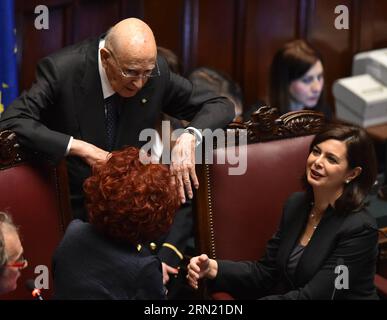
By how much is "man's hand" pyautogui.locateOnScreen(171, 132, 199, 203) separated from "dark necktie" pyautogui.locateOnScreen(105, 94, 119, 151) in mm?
258

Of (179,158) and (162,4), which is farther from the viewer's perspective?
(162,4)

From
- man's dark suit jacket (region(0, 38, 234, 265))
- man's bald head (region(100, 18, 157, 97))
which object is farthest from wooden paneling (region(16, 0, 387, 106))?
man's bald head (region(100, 18, 157, 97))

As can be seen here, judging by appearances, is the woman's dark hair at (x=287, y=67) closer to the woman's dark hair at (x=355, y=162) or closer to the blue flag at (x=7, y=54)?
the blue flag at (x=7, y=54)

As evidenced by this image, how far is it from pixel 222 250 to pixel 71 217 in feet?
1.53

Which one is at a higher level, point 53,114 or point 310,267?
point 53,114

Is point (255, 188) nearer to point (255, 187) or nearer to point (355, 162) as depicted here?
point (255, 187)

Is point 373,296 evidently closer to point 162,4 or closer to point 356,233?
point 356,233

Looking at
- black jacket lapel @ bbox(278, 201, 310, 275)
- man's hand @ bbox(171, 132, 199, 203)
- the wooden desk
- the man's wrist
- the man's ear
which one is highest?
the man's ear

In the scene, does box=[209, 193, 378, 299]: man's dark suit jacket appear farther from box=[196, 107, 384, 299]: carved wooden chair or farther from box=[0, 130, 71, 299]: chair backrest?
box=[0, 130, 71, 299]: chair backrest

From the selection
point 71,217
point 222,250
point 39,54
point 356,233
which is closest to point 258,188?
point 222,250

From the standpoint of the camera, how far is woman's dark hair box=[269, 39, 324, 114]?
363 cm

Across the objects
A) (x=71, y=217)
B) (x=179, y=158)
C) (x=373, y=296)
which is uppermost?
(x=179, y=158)

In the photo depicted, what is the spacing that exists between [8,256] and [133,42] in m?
0.73

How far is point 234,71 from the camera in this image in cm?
399
